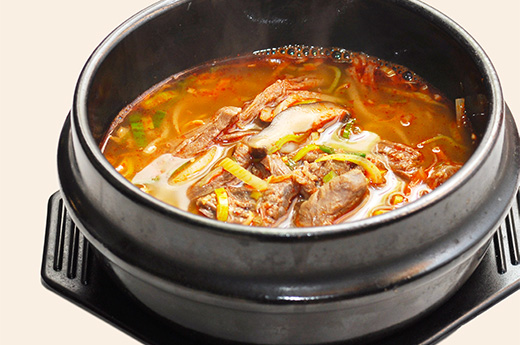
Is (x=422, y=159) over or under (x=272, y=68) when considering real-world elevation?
under

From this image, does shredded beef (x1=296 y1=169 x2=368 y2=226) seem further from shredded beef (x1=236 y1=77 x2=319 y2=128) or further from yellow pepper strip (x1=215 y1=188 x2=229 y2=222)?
shredded beef (x1=236 y1=77 x2=319 y2=128)

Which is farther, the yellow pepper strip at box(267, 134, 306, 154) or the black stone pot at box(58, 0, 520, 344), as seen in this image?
the yellow pepper strip at box(267, 134, 306, 154)

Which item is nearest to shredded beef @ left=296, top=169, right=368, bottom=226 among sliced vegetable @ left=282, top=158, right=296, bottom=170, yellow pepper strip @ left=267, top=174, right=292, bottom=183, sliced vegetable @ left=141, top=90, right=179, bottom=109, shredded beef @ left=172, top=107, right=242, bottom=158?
yellow pepper strip @ left=267, top=174, right=292, bottom=183

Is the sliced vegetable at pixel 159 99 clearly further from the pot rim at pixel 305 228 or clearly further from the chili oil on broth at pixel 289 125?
the pot rim at pixel 305 228

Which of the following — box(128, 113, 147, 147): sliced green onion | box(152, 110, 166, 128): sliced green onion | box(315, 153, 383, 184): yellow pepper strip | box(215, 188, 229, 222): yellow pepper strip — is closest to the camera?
box(215, 188, 229, 222): yellow pepper strip

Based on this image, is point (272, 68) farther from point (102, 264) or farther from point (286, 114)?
point (102, 264)

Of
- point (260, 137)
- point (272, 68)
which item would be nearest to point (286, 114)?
point (260, 137)

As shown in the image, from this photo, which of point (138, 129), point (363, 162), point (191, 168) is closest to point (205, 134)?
point (191, 168)
